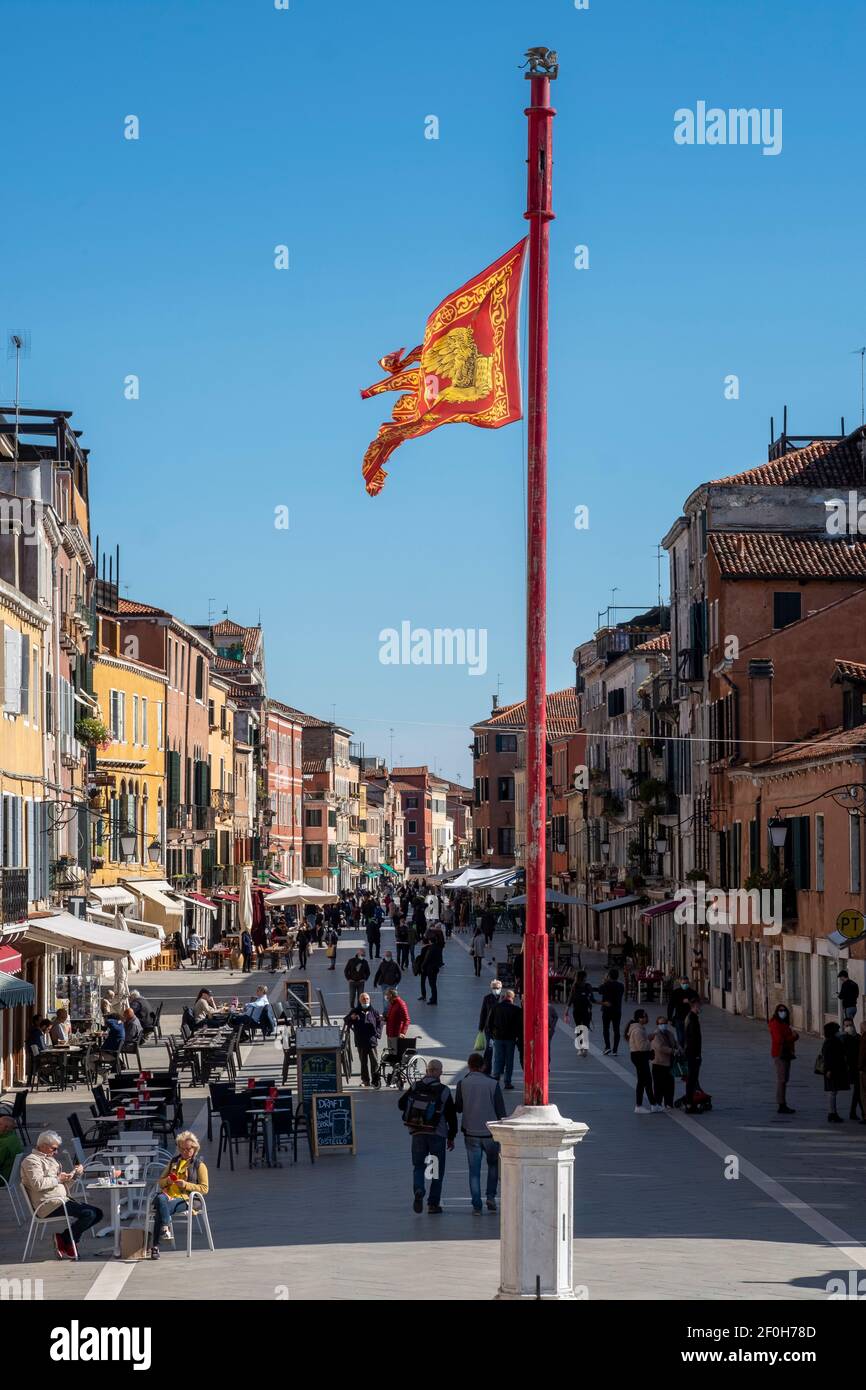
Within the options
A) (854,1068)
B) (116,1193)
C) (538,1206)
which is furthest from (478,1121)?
(854,1068)

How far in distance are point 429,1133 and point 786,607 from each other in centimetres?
3236

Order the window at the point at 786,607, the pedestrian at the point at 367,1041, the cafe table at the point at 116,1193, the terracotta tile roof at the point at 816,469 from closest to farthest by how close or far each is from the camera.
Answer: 1. the cafe table at the point at 116,1193
2. the pedestrian at the point at 367,1041
3. the window at the point at 786,607
4. the terracotta tile roof at the point at 816,469

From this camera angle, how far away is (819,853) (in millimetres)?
38750

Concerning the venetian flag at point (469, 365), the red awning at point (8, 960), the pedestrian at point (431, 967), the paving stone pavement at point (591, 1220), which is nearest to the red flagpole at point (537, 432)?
the venetian flag at point (469, 365)

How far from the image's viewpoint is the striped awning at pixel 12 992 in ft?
86.4

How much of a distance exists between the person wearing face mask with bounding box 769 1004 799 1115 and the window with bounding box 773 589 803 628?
905 inches

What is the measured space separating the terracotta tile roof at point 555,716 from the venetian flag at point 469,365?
88637mm

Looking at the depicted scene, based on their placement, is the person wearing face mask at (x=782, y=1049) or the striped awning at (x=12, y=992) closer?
the striped awning at (x=12, y=992)

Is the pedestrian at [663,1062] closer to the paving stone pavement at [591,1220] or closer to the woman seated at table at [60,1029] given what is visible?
the paving stone pavement at [591,1220]

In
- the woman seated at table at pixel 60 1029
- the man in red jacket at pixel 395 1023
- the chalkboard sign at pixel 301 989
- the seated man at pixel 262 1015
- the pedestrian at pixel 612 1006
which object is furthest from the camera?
the chalkboard sign at pixel 301 989

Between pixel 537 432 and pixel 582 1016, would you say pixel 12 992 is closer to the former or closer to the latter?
pixel 582 1016
